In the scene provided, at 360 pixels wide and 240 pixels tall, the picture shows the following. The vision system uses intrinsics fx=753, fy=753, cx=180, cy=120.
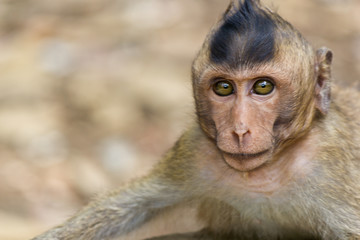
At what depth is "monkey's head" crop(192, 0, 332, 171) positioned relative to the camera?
489cm

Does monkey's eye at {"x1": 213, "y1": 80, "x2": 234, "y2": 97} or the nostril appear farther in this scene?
monkey's eye at {"x1": 213, "y1": 80, "x2": 234, "y2": 97}

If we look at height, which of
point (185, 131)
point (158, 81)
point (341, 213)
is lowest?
point (341, 213)

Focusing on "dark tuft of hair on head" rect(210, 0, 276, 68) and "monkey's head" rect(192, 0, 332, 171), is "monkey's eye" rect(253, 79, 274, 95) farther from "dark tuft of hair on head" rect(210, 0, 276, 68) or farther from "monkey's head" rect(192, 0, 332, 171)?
"dark tuft of hair on head" rect(210, 0, 276, 68)

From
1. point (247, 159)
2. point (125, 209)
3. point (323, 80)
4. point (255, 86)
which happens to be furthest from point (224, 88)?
point (125, 209)

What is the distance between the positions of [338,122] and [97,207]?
6.91 feet

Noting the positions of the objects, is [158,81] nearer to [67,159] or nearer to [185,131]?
[67,159]

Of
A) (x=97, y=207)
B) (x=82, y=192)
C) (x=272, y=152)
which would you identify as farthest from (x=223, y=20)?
(x=82, y=192)

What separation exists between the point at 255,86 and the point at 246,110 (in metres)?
0.23

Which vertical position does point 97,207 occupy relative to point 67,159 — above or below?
below

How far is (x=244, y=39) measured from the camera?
5078 millimetres

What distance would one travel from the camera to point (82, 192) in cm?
1119

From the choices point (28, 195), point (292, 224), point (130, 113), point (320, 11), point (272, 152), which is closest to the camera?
point (272, 152)

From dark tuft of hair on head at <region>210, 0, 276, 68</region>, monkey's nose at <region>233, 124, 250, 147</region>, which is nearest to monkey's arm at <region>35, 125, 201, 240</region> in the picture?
dark tuft of hair on head at <region>210, 0, 276, 68</region>

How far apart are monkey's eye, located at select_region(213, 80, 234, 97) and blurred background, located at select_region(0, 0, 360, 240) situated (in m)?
5.24
